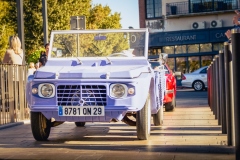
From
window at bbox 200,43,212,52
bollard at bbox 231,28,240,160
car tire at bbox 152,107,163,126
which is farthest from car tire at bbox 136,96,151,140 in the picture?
window at bbox 200,43,212,52

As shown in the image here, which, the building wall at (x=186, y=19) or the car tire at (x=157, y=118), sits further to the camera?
the building wall at (x=186, y=19)

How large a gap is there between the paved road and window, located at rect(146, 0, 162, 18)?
41.2 metres

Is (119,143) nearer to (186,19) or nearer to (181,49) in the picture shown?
(181,49)

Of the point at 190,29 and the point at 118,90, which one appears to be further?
the point at 190,29

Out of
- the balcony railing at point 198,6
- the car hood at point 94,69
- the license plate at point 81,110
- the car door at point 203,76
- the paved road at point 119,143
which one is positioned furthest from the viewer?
the balcony railing at point 198,6

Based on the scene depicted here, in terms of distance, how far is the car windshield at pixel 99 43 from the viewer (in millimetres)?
11258

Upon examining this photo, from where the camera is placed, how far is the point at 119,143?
32.3ft

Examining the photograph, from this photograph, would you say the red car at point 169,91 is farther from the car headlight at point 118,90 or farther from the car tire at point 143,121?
the car headlight at point 118,90

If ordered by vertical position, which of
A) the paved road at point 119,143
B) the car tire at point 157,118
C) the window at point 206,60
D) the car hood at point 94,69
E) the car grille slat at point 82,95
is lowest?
the paved road at point 119,143

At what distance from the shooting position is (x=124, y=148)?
913 cm

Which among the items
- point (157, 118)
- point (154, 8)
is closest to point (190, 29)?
point (154, 8)

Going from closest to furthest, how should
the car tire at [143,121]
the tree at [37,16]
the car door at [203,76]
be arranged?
the car tire at [143,121]
the car door at [203,76]
the tree at [37,16]

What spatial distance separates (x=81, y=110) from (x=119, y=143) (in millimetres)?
877

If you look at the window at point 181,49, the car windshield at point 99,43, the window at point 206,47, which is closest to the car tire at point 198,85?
the window at point 206,47
